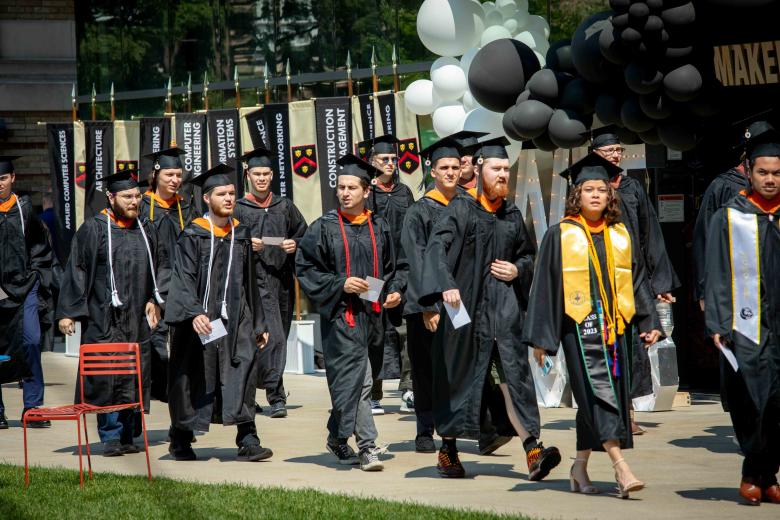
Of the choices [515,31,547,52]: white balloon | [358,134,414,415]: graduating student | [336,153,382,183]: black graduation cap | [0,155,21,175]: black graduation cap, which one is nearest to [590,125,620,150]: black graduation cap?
[336,153,382,183]: black graduation cap

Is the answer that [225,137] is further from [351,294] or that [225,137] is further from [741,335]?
[741,335]

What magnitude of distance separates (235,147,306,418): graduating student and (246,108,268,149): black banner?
412cm

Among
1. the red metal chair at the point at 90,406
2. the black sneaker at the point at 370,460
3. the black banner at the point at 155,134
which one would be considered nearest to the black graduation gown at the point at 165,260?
the red metal chair at the point at 90,406

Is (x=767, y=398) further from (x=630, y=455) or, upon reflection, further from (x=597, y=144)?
(x=597, y=144)

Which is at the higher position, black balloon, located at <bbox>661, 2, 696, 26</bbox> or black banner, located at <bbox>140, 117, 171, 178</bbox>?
black banner, located at <bbox>140, 117, 171, 178</bbox>

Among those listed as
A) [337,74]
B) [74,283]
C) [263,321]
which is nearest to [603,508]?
[263,321]

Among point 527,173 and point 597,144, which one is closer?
point 597,144

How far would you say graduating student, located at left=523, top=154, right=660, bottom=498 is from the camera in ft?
25.3

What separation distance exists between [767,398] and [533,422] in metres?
1.52

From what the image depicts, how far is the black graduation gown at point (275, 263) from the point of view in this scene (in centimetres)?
1248

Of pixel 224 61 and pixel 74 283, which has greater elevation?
pixel 224 61

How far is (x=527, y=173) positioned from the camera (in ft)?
40.8

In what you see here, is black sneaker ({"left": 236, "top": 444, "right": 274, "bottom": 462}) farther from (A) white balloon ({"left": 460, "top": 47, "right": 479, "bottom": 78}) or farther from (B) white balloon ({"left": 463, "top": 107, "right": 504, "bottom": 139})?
(A) white balloon ({"left": 460, "top": 47, "right": 479, "bottom": 78})

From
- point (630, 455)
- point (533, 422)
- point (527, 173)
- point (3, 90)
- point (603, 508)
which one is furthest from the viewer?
point (3, 90)
